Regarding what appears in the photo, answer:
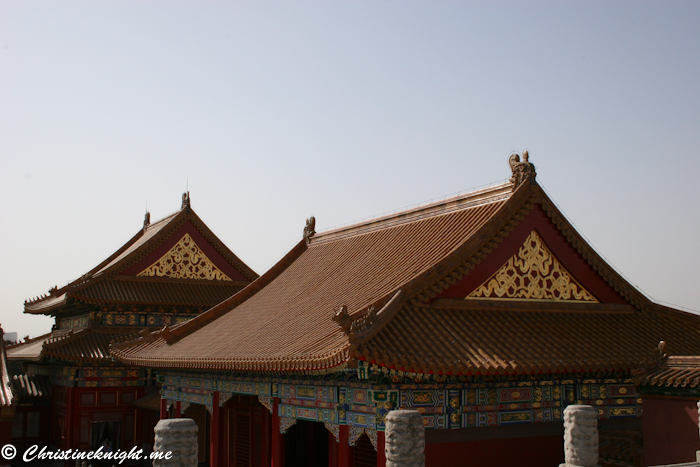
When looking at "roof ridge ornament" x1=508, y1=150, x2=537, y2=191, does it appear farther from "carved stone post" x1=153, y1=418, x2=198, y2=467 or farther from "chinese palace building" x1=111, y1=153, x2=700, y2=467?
"carved stone post" x1=153, y1=418, x2=198, y2=467

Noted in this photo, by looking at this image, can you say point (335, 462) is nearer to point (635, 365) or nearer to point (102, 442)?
point (635, 365)

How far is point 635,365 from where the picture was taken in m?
13.6

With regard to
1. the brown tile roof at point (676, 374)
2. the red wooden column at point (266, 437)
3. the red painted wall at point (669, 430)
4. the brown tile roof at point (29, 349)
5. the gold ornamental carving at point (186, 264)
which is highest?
the gold ornamental carving at point (186, 264)

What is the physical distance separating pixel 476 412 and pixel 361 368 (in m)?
2.86

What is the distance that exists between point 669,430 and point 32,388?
2434 cm

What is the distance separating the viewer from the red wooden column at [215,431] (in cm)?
1838

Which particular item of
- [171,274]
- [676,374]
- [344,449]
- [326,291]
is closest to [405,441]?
[344,449]

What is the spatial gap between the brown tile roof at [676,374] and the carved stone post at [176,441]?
8.30 metres

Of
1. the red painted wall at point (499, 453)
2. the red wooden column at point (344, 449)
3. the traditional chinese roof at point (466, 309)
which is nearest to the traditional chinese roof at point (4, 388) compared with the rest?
the traditional chinese roof at point (466, 309)

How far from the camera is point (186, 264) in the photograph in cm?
3012

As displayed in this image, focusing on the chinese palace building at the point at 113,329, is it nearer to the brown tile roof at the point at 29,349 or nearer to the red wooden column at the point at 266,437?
the brown tile roof at the point at 29,349

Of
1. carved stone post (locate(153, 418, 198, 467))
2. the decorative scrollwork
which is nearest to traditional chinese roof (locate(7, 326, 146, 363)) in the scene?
the decorative scrollwork

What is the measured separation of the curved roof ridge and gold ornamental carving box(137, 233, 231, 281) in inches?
339

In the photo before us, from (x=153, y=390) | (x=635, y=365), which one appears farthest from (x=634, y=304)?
(x=153, y=390)
